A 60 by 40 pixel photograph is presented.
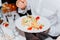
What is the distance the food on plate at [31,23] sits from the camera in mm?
1002

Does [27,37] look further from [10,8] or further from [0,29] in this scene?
[10,8]

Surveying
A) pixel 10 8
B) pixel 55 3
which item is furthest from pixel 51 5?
pixel 10 8

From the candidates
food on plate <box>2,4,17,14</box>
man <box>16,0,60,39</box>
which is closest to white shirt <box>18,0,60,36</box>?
man <box>16,0,60,39</box>

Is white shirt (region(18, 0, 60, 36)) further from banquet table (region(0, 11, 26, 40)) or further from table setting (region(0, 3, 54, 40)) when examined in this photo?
banquet table (region(0, 11, 26, 40))

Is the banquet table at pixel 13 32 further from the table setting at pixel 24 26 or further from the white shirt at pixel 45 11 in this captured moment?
the white shirt at pixel 45 11

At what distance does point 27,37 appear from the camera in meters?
1.08

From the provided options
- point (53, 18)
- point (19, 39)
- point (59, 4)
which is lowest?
point (19, 39)

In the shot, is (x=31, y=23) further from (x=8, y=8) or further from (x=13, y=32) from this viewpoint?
(x=8, y=8)

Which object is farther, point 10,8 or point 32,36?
point 10,8

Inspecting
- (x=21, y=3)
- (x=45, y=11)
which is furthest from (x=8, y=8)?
(x=45, y=11)

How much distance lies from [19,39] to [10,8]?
1.07 ft

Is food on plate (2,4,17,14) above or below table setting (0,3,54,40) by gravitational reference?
above

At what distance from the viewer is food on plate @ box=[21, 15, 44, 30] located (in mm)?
1002

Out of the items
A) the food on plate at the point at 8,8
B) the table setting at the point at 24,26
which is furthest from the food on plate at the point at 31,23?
the food on plate at the point at 8,8
